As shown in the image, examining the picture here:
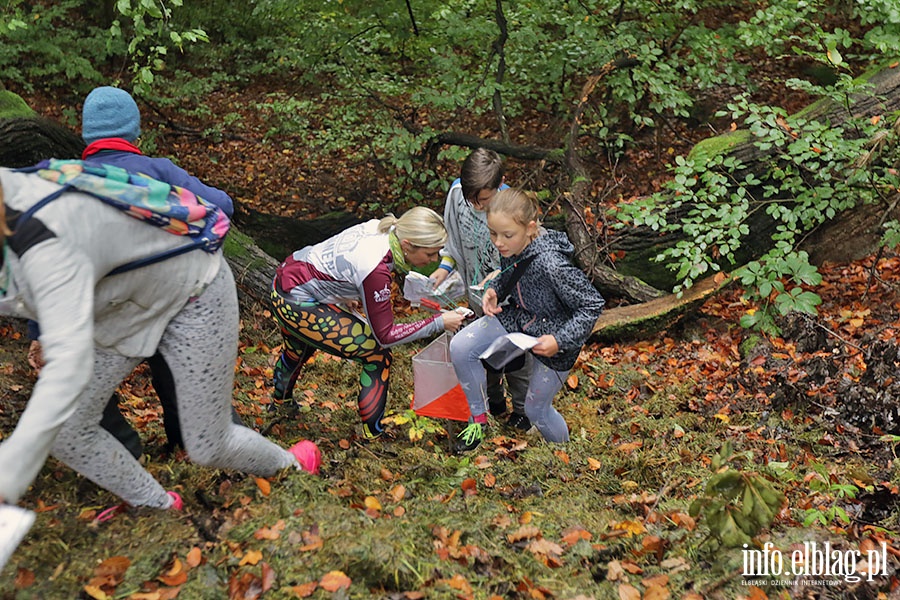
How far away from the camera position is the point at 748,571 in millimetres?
2908

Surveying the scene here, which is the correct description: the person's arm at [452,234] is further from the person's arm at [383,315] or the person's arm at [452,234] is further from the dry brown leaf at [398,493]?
the dry brown leaf at [398,493]

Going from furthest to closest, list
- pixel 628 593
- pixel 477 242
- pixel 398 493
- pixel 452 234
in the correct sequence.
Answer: pixel 452 234 → pixel 477 242 → pixel 398 493 → pixel 628 593

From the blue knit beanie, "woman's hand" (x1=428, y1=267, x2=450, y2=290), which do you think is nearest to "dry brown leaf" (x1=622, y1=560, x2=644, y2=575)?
"woman's hand" (x1=428, y1=267, x2=450, y2=290)

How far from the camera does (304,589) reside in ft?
8.90

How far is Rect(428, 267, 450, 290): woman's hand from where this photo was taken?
4.32 meters

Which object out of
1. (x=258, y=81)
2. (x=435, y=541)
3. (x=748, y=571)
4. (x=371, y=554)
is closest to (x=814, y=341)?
(x=748, y=571)

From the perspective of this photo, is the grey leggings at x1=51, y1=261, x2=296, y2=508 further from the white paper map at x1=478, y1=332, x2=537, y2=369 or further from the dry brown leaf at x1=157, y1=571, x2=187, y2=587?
the white paper map at x1=478, y1=332, x2=537, y2=369

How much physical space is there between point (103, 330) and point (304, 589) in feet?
4.00

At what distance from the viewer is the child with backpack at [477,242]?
4.09m

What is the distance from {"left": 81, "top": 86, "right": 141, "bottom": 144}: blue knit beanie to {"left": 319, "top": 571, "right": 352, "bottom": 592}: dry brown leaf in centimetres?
226

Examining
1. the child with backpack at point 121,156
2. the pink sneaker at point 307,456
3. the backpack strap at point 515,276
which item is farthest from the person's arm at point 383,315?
the child with backpack at point 121,156

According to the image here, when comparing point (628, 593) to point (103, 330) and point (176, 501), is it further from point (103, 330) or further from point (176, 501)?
point (103, 330)

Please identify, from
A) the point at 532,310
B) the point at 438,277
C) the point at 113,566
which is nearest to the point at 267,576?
the point at 113,566

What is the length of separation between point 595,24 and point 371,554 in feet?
21.3
